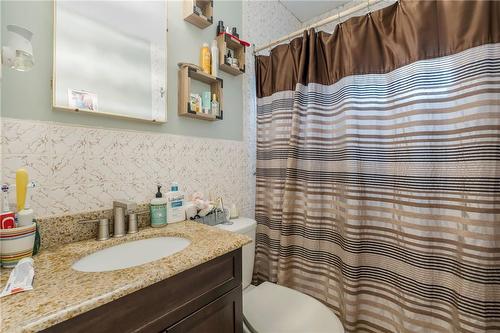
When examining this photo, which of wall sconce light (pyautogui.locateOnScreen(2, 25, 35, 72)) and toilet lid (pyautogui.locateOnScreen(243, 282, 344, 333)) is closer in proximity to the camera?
wall sconce light (pyautogui.locateOnScreen(2, 25, 35, 72))

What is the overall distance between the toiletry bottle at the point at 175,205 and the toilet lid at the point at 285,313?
56cm

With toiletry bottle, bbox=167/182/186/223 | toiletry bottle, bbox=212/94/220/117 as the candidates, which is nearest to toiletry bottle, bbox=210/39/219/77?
toiletry bottle, bbox=212/94/220/117

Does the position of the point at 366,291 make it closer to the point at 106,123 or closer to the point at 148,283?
the point at 148,283

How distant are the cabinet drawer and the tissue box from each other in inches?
14.7

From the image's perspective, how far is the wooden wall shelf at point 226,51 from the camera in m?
1.46

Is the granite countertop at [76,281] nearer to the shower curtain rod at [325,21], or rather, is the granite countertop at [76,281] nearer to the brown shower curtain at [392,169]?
the brown shower curtain at [392,169]

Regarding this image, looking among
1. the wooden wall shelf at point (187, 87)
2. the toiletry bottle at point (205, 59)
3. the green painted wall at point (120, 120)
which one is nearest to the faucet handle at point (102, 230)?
the green painted wall at point (120, 120)

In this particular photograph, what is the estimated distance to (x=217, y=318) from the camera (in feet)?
2.57

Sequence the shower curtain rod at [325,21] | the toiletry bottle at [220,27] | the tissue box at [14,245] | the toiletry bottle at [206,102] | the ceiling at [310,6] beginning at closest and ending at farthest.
→ 1. the tissue box at [14,245]
2. the shower curtain rod at [325,21]
3. the toiletry bottle at [206,102]
4. the toiletry bottle at [220,27]
5. the ceiling at [310,6]

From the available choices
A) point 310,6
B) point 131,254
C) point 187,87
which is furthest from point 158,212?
point 310,6

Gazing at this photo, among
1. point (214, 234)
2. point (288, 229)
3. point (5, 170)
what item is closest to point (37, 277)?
point (5, 170)

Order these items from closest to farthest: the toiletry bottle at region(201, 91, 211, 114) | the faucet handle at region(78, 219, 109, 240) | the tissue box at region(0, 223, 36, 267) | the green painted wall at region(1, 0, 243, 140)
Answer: the tissue box at region(0, 223, 36, 267) → the green painted wall at region(1, 0, 243, 140) → the faucet handle at region(78, 219, 109, 240) → the toiletry bottle at region(201, 91, 211, 114)

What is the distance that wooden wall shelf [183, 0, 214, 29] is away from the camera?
4.15ft

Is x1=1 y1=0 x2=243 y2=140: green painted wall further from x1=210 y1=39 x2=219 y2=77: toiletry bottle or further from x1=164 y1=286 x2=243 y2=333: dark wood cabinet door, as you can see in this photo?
x1=164 y1=286 x2=243 y2=333: dark wood cabinet door
